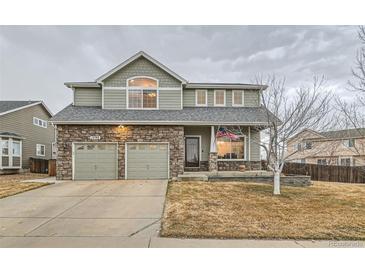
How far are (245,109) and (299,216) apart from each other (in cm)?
975

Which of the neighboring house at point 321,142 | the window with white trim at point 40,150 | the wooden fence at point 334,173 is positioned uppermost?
the neighboring house at point 321,142

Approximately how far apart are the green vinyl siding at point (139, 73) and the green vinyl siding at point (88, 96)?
121 centimetres

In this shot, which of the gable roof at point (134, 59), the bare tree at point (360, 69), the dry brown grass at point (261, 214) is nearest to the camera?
the dry brown grass at point (261, 214)

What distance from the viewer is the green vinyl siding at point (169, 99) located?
1441 centimetres

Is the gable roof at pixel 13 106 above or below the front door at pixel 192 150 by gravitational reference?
above

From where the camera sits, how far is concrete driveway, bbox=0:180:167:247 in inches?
190

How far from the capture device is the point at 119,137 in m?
13.1

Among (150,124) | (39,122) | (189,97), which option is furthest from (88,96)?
(39,122)

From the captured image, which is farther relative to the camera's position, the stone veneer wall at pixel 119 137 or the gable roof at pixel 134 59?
the gable roof at pixel 134 59

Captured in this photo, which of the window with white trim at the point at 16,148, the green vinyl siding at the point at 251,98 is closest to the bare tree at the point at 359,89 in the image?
the green vinyl siding at the point at 251,98

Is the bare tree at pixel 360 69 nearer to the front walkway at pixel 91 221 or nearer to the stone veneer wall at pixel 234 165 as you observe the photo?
the front walkway at pixel 91 221

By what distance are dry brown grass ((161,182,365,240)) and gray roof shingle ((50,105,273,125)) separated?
4476 millimetres
